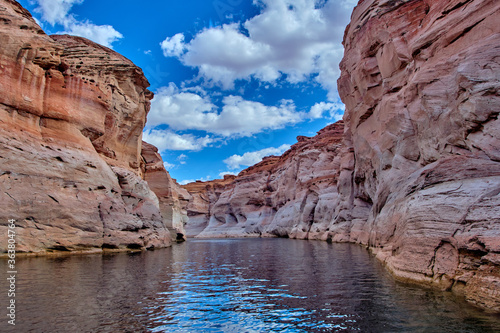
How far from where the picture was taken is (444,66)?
1307 centimetres

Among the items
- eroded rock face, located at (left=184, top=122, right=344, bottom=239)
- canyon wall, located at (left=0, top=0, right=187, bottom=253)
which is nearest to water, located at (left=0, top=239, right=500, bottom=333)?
canyon wall, located at (left=0, top=0, right=187, bottom=253)

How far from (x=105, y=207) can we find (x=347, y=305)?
17.3 meters

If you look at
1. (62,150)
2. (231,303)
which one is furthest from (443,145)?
(62,150)

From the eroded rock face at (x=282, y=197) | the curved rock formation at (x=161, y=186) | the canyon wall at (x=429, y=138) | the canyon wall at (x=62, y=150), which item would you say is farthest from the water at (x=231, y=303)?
the eroded rock face at (x=282, y=197)

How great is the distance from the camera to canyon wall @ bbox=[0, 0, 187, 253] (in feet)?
54.9

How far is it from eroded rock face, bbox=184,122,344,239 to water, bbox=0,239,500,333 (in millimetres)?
25795

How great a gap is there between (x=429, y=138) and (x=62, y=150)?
812 inches

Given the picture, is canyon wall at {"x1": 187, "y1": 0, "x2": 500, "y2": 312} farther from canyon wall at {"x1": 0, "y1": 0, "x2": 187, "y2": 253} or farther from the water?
canyon wall at {"x1": 0, "y1": 0, "x2": 187, "y2": 253}

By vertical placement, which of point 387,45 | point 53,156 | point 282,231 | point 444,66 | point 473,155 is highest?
point 387,45

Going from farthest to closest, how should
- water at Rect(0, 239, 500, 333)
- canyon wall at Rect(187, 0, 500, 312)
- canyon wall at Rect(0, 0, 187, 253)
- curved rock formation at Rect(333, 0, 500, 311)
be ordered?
1. canyon wall at Rect(0, 0, 187, 253)
2. canyon wall at Rect(187, 0, 500, 312)
3. curved rock formation at Rect(333, 0, 500, 311)
4. water at Rect(0, 239, 500, 333)

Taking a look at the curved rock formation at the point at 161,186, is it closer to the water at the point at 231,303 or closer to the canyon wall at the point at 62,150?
the canyon wall at the point at 62,150

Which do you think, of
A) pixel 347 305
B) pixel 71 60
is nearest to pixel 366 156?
pixel 347 305

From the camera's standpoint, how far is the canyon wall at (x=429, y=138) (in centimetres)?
795

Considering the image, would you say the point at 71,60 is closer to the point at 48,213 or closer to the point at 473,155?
the point at 48,213
